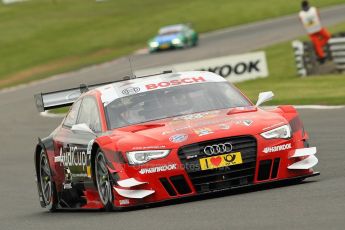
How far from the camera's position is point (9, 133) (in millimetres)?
25031

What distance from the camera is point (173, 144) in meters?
10.2

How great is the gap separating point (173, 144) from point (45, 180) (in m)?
3.12

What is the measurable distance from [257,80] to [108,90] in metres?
19.6

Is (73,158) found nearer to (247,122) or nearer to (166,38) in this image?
(247,122)

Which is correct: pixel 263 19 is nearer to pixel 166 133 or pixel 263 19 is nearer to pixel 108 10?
pixel 108 10

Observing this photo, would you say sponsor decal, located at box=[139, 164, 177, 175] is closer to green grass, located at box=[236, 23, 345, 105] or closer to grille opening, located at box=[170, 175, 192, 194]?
grille opening, located at box=[170, 175, 192, 194]

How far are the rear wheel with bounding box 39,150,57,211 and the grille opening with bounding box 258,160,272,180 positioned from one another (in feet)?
9.87

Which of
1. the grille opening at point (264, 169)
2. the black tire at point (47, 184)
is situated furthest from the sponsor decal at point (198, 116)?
the black tire at point (47, 184)

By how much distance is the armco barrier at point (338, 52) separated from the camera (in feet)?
94.6

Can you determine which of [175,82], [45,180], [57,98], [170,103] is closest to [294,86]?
[57,98]

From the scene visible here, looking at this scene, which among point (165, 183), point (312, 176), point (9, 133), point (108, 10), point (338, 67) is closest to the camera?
point (165, 183)

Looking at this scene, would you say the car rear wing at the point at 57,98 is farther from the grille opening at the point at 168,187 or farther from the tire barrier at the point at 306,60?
the tire barrier at the point at 306,60

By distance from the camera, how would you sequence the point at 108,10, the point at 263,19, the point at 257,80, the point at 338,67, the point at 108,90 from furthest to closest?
the point at 108,10 < the point at 263,19 < the point at 257,80 < the point at 338,67 < the point at 108,90

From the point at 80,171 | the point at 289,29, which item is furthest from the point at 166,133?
the point at 289,29
